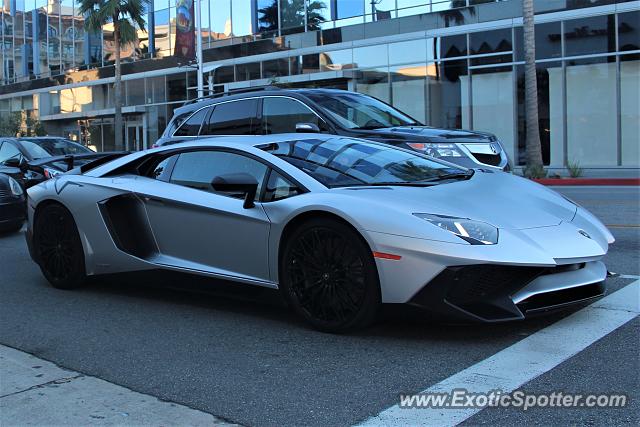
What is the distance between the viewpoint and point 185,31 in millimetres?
30000

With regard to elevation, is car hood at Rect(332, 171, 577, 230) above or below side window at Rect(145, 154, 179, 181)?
below

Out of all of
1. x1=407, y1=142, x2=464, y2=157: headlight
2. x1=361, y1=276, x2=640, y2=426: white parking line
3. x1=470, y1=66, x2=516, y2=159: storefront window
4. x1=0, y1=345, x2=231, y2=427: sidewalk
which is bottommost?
x1=0, y1=345, x2=231, y2=427: sidewalk

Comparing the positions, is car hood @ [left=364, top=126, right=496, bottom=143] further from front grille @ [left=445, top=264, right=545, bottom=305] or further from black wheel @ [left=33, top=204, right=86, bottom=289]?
front grille @ [left=445, top=264, right=545, bottom=305]

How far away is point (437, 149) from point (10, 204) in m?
6.50

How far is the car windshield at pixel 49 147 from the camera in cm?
1205

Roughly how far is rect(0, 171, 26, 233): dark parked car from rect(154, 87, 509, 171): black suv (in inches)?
110

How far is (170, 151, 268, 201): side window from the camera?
504 cm

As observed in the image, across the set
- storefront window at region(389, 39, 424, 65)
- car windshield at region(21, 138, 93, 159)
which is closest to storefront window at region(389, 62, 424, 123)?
storefront window at region(389, 39, 424, 65)

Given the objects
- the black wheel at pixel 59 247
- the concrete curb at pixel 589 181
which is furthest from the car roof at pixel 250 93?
the concrete curb at pixel 589 181

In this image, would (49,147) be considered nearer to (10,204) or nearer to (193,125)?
(10,204)

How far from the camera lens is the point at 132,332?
4.93 metres

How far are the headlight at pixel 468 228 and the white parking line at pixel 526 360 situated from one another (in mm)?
718

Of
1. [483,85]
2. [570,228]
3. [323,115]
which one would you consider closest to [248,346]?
[570,228]

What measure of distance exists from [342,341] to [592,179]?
532 inches
